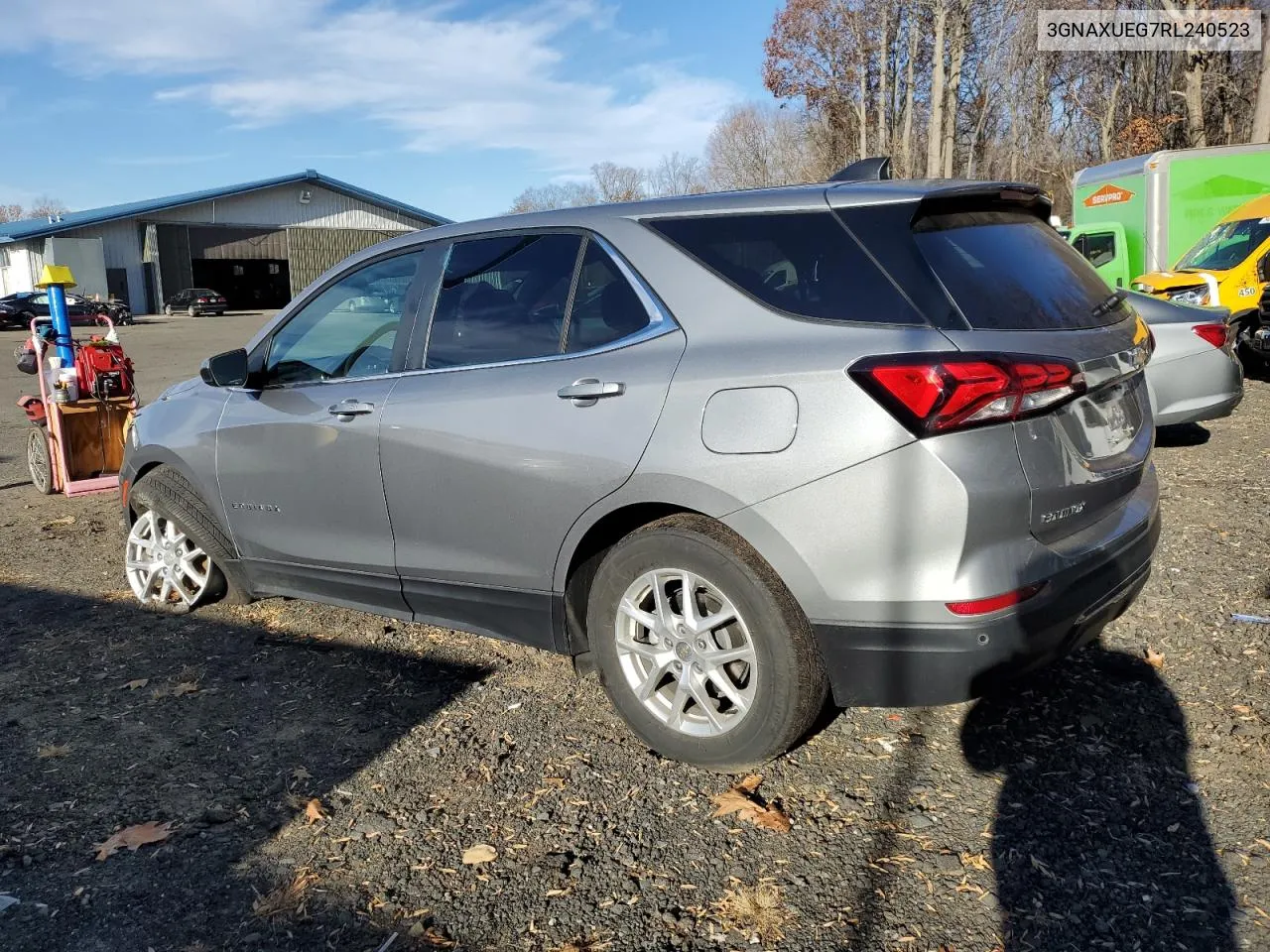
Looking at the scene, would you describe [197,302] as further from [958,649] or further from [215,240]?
[958,649]

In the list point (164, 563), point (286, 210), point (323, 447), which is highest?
point (286, 210)

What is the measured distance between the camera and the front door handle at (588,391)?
10.7ft

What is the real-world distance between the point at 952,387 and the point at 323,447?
8.35ft

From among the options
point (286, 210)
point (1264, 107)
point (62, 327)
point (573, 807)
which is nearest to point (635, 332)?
point (573, 807)

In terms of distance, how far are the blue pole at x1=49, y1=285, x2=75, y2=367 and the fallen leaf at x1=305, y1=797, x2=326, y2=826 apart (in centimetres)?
624

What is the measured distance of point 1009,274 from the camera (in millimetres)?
3135

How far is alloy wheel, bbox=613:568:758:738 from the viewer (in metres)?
3.17

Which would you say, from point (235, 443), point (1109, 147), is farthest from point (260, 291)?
point (235, 443)

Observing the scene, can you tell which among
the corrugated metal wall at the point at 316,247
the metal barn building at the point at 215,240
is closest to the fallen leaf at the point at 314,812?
the metal barn building at the point at 215,240

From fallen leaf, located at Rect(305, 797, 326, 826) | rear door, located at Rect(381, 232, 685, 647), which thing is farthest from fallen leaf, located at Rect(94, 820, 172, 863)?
rear door, located at Rect(381, 232, 685, 647)

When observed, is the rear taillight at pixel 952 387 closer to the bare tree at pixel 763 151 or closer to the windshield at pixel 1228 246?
the windshield at pixel 1228 246

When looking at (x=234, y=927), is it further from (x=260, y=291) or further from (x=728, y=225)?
(x=260, y=291)

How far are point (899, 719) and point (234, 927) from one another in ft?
7.53

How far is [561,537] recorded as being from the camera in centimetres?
344
